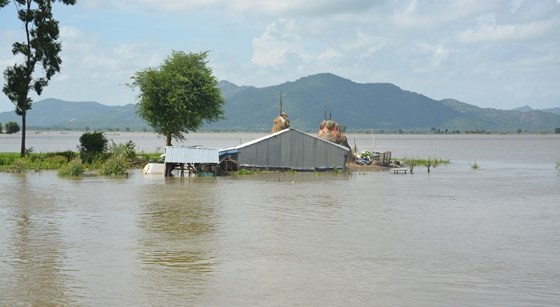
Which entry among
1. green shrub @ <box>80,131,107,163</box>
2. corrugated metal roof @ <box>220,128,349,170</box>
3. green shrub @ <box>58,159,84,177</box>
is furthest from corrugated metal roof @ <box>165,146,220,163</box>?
green shrub @ <box>80,131,107,163</box>

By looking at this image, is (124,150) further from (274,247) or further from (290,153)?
(274,247)

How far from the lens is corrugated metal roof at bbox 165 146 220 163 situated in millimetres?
45750

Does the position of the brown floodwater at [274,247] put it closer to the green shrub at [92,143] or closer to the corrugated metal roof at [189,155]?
the corrugated metal roof at [189,155]

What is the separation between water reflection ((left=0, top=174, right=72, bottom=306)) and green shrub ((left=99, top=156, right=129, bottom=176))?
1505 cm

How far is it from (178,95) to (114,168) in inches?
452

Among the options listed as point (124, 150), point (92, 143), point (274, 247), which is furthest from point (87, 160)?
point (274, 247)

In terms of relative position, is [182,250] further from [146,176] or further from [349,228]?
[146,176]

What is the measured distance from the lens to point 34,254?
59.6 ft

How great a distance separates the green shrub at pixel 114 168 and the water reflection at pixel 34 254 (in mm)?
15054

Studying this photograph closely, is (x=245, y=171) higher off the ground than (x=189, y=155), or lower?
lower

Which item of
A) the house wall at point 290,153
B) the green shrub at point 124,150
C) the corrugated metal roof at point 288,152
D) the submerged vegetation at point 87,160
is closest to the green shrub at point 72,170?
the submerged vegetation at point 87,160

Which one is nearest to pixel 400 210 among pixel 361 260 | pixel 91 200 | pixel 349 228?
pixel 349 228

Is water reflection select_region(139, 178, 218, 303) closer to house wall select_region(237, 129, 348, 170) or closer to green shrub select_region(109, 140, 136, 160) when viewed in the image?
house wall select_region(237, 129, 348, 170)

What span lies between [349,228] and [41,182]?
24227mm
